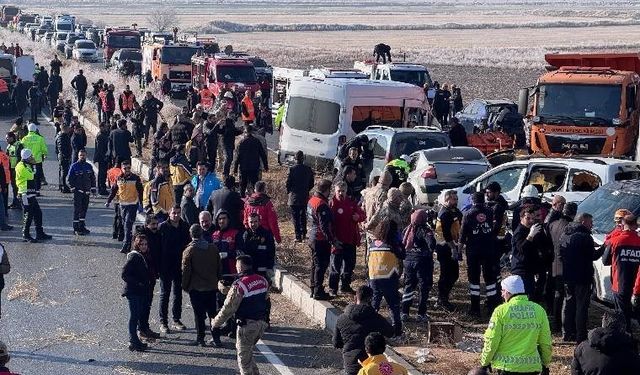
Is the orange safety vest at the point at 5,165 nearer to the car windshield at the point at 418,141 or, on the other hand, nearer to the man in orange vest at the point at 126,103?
the car windshield at the point at 418,141

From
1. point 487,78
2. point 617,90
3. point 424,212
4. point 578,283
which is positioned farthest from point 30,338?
point 487,78

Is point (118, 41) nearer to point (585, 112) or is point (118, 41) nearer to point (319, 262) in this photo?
point (585, 112)

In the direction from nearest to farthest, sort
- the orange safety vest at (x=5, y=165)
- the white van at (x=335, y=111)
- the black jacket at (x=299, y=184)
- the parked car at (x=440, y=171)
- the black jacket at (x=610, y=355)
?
the black jacket at (x=610, y=355) < the black jacket at (x=299, y=184) < the parked car at (x=440, y=171) < the orange safety vest at (x=5, y=165) < the white van at (x=335, y=111)

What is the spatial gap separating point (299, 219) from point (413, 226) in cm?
554

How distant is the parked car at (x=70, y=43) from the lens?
65.8m

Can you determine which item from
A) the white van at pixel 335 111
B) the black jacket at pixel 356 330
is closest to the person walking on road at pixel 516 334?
the black jacket at pixel 356 330

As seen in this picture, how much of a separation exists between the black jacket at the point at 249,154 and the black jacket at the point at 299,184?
7.70ft

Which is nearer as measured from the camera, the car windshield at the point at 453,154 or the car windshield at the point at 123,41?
the car windshield at the point at 453,154

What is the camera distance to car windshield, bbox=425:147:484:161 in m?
20.3

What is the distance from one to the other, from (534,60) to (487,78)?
1718cm

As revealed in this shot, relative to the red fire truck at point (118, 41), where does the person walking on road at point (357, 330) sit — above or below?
above

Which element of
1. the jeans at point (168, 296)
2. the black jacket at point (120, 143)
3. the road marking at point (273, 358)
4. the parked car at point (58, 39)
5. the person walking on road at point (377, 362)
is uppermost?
the person walking on road at point (377, 362)

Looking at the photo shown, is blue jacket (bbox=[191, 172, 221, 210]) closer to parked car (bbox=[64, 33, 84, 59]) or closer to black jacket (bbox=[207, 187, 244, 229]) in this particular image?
black jacket (bbox=[207, 187, 244, 229])

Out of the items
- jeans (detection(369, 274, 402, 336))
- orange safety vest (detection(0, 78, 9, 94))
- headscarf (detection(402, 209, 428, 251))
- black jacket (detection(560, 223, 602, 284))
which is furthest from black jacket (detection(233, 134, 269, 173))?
orange safety vest (detection(0, 78, 9, 94))
